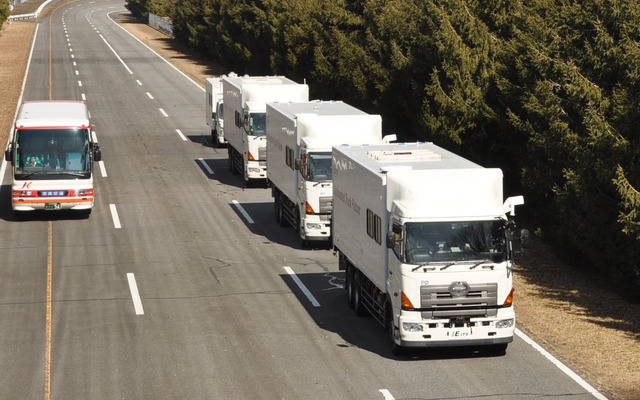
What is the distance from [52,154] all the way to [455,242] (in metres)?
17.4

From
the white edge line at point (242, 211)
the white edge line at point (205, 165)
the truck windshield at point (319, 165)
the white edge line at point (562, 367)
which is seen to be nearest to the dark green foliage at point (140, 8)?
the white edge line at point (205, 165)

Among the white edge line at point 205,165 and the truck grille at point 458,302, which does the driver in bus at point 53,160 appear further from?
the truck grille at point 458,302

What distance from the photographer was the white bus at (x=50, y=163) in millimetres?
31578

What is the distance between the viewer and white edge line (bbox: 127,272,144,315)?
74.7ft

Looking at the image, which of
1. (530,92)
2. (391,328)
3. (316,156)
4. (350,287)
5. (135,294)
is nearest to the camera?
(391,328)

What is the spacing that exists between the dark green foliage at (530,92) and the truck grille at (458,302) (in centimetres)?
463

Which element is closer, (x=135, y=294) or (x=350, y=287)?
(x=350, y=287)

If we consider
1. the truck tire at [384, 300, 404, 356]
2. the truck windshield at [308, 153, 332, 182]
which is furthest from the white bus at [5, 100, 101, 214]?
the truck tire at [384, 300, 404, 356]

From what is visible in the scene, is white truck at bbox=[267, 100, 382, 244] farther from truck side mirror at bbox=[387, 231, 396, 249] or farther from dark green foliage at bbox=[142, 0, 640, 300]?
truck side mirror at bbox=[387, 231, 396, 249]

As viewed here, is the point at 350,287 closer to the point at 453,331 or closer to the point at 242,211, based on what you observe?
the point at 453,331

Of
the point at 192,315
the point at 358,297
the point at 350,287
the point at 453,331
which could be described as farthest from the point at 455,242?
the point at 192,315

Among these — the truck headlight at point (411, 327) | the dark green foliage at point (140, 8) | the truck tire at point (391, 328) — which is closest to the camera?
the truck headlight at point (411, 327)

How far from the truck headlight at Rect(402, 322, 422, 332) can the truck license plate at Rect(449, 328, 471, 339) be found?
58 centimetres

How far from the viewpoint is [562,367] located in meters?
18.8
